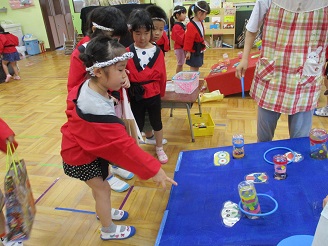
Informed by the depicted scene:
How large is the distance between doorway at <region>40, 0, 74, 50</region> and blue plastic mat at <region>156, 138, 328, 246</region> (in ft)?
21.4

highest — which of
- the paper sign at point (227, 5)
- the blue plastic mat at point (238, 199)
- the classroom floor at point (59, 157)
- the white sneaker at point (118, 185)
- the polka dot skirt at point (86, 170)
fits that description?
the paper sign at point (227, 5)

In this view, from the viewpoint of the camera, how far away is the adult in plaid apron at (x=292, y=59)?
4.08 feet

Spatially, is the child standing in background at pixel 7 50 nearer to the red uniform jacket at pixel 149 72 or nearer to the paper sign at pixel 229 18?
the red uniform jacket at pixel 149 72

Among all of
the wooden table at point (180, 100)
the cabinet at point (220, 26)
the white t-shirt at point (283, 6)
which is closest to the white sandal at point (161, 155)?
the wooden table at point (180, 100)

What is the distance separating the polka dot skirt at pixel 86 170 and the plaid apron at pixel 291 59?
87cm

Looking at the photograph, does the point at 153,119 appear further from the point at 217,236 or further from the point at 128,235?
the point at 217,236

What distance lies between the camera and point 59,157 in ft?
7.36

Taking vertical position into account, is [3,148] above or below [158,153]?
above

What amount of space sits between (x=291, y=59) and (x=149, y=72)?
33.6 inches

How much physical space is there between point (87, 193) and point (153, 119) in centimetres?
66

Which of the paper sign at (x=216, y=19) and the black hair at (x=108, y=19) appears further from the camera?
the paper sign at (x=216, y=19)

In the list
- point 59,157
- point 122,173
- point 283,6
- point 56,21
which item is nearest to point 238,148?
point 283,6

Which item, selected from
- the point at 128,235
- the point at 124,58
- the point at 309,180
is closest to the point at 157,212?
the point at 128,235

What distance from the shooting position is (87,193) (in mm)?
1801
